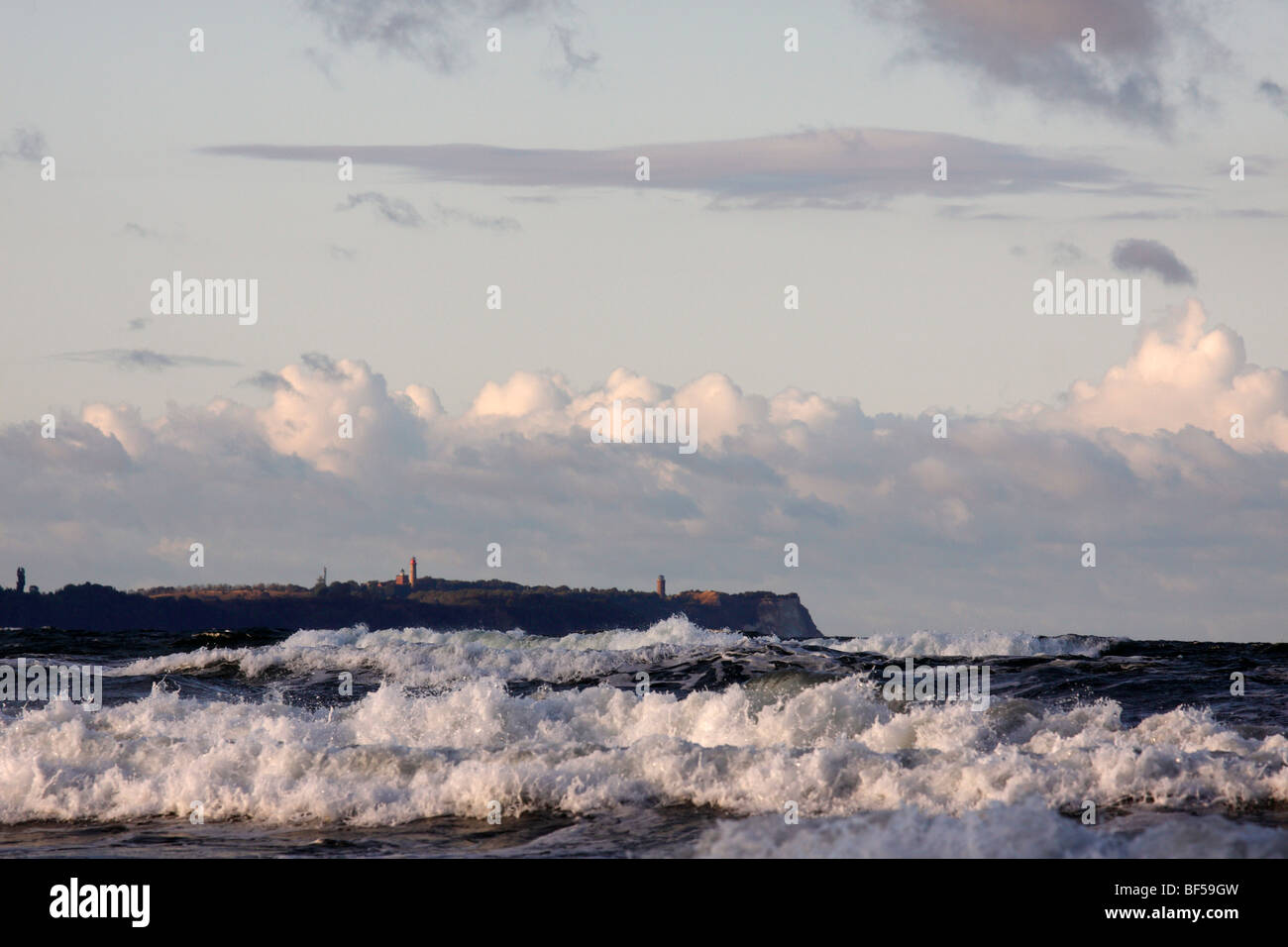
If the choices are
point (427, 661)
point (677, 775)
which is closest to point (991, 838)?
point (677, 775)

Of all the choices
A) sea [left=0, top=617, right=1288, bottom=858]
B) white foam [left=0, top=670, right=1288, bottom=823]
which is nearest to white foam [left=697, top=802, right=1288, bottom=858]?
sea [left=0, top=617, right=1288, bottom=858]

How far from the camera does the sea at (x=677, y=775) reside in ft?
43.3

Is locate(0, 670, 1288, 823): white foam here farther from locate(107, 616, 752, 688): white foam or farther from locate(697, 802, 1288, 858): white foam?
locate(107, 616, 752, 688): white foam

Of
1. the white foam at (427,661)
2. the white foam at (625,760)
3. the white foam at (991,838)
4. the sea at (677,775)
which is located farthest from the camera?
the white foam at (427,661)

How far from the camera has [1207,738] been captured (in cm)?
1766

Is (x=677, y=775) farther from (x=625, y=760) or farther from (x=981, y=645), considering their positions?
(x=981, y=645)

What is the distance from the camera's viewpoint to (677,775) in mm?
16156

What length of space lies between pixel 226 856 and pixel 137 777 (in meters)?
4.92

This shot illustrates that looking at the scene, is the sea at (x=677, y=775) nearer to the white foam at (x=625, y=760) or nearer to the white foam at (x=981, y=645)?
the white foam at (x=625, y=760)

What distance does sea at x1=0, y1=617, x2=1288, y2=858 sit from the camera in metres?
13.2

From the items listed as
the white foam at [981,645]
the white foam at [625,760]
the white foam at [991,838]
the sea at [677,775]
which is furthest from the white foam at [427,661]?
the white foam at [991,838]
